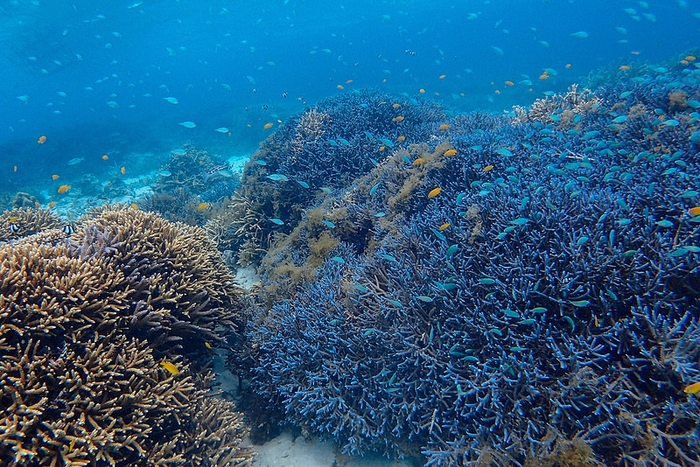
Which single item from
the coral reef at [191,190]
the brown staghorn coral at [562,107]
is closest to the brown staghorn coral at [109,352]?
the coral reef at [191,190]

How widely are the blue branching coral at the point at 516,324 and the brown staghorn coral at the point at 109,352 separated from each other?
1002 millimetres

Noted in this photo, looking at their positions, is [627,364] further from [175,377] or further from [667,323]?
[175,377]

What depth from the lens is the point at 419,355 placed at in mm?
3812

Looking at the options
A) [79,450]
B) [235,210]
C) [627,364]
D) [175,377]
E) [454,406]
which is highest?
[79,450]

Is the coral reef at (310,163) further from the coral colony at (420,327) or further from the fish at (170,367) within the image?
the fish at (170,367)

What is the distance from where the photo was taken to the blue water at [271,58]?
84.7 feet

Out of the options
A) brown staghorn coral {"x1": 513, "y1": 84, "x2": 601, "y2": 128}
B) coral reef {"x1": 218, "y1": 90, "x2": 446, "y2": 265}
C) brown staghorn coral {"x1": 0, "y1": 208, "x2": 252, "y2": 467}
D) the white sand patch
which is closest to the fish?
brown staghorn coral {"x1": 0, "y1": 208, "x2": 252, "y2": 467}

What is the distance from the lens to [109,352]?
10.9ft

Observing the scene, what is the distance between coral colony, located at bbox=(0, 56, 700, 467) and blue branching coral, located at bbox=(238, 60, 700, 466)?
0.02 meters

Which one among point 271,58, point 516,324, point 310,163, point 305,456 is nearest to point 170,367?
→ point 305,456

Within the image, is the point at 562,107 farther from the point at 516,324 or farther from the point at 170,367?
the point at 170,367

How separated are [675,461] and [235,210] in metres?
8.74

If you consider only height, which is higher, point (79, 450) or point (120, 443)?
point (79, 450)

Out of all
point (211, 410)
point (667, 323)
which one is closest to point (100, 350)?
point (211, 410)
